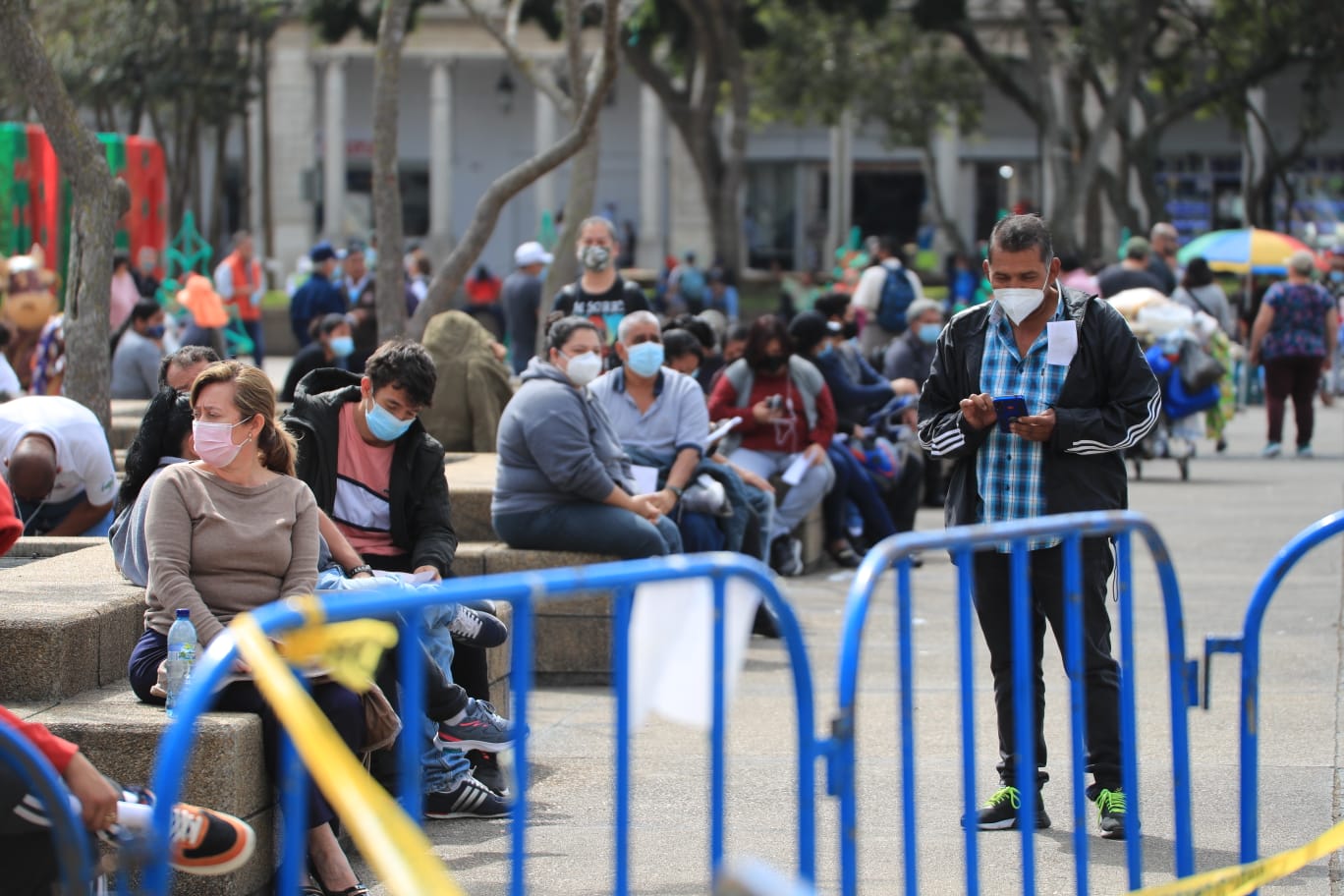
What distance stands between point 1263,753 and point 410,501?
122 inches

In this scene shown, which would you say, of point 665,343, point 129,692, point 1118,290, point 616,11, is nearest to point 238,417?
point 129,692

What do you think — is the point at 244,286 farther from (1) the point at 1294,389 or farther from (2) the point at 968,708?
(2) the point at 968,708

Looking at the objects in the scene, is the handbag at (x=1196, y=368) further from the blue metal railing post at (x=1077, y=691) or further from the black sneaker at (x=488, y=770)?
the blue metal railing post at (x=1077, y=691)

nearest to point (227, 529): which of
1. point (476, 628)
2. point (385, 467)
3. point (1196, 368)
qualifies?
point (476, 628)

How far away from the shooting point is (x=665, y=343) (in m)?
10.2

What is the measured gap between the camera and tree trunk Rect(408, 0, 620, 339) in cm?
1044

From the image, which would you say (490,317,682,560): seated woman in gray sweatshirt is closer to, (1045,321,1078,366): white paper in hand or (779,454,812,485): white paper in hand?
(1045,321,1078,366): white paper in hand

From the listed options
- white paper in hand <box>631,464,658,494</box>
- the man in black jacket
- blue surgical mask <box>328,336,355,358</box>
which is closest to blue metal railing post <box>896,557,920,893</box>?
the man in black jacket

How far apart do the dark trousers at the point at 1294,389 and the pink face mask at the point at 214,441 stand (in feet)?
42.2

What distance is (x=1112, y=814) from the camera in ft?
17.6

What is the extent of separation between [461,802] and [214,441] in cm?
146

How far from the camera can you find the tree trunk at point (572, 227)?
1353 centimetres

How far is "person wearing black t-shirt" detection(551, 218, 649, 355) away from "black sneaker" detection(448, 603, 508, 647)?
5.61 metres

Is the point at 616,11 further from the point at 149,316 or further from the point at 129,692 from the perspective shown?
the point at 129,692
